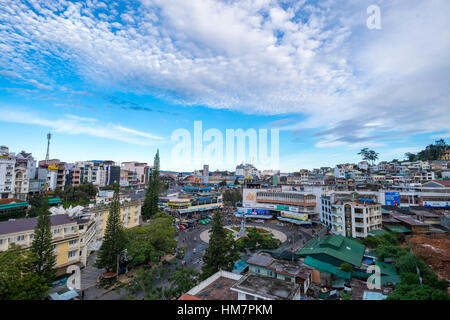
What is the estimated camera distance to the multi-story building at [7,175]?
38.3 m

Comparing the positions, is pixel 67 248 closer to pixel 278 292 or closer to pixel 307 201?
pixel 278 292

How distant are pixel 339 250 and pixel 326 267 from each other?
2943 millimetres

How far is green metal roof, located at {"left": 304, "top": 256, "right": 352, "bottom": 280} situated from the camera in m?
16.7

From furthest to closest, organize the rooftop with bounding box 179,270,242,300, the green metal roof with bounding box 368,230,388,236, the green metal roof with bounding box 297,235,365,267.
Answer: the green metal roof with bounding box 368,230,388,236, the green metal roof with bounding box 297,235,365,267, the rooftop with bounding box 179,270,242,300

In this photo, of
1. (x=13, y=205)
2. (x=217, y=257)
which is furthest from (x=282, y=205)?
(x=13, y=205)

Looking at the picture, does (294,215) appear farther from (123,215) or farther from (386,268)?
(123,215)

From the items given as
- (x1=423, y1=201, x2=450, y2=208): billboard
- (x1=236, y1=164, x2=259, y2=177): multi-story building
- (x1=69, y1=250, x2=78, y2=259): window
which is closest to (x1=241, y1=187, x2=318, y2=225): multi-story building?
(x1=423, y1=201, x2=450, y2=208): billboard

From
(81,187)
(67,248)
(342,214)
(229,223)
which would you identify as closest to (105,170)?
(81,187)

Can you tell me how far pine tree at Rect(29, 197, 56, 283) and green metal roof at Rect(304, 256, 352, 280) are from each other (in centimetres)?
2014

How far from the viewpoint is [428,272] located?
13.7m

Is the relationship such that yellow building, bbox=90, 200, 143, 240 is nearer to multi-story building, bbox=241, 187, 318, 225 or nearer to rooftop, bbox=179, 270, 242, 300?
multi-story building, bbox=241, 187, 318, 225

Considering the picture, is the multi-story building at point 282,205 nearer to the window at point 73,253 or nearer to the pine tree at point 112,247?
the pine tree at point 112,247

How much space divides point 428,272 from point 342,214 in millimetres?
15977

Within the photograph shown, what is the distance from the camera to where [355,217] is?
2805 cm
